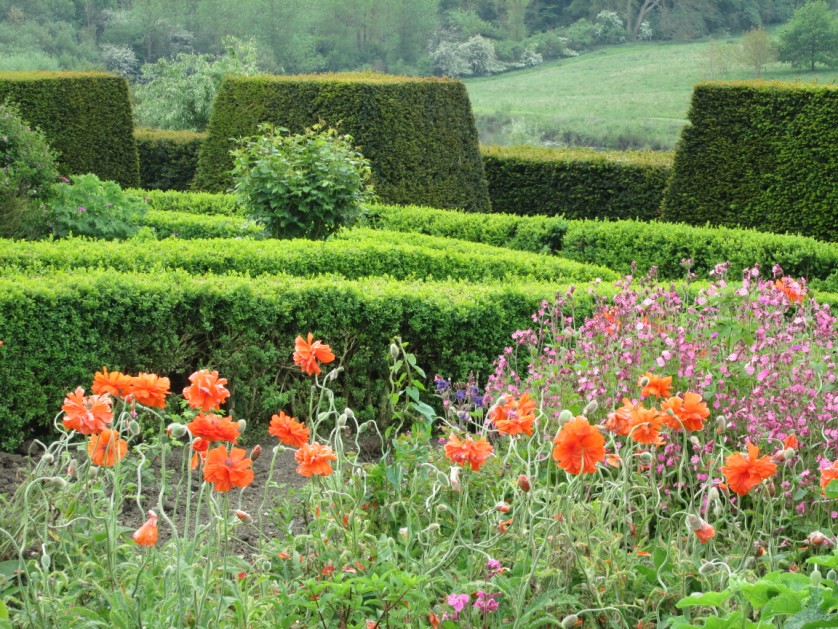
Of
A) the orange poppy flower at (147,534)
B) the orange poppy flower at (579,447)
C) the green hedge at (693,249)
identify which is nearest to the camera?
the orange poppy flower at (147,534)

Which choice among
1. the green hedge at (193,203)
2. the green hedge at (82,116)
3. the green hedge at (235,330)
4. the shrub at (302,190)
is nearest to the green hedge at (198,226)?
the shrub at (302,190)

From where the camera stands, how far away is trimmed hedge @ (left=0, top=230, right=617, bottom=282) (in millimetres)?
6496

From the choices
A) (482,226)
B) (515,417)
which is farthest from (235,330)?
(482,226)

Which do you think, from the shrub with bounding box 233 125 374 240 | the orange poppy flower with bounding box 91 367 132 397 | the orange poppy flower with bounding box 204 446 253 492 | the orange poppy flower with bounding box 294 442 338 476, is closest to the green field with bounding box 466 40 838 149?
the shrub with bounding box 233 125 374 240

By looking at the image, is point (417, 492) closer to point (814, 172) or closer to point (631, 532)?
point (631, 532)

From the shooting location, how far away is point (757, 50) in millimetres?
38719

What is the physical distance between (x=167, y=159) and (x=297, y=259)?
1157cm

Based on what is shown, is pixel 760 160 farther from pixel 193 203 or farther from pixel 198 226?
pixel 193 203

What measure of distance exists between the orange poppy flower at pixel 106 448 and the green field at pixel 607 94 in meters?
28.6

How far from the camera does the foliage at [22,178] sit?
9.23 meters

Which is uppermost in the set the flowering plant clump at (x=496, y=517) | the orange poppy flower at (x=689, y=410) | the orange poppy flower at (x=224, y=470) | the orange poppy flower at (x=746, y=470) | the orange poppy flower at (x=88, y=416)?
the orange poppy flower at (x=88, y=416)

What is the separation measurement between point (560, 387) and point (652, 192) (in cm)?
1042

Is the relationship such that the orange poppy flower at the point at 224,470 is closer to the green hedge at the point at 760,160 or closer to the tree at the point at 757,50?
the green hedge at the point at 760,160

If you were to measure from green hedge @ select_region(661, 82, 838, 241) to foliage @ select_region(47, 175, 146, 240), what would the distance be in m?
6.75
